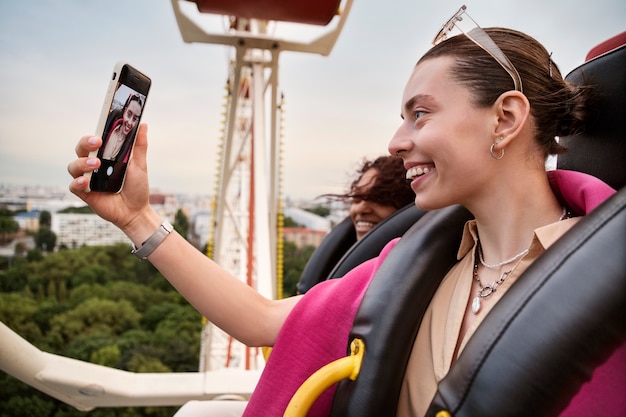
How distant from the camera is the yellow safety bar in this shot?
23.7 inches

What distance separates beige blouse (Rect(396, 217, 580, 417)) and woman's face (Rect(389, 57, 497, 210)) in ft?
0.34

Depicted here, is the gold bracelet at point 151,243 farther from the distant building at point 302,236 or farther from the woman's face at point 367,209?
the distant building at point 302,236

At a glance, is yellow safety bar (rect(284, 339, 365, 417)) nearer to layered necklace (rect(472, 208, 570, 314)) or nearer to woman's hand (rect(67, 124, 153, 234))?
layered necklace (rect(472, 208, 570, 314))

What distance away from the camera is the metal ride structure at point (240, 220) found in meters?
1.42

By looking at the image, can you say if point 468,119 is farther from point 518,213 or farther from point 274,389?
point 274,389

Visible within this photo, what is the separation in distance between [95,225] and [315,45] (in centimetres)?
2764

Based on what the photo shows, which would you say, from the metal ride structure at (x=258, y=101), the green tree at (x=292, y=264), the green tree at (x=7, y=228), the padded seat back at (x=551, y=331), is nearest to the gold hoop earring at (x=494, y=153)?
the padded seat back at (x=551, y=331)

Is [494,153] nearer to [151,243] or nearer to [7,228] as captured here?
[151,243]

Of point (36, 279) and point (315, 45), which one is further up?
point (315, 45)

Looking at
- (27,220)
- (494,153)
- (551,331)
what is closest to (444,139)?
(494,153)

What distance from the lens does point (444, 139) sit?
667 mm

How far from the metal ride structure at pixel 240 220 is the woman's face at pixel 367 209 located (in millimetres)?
722

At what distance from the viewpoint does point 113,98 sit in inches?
28.2

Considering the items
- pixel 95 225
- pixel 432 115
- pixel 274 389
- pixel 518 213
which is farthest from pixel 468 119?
pixel 95 225
